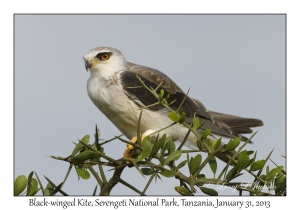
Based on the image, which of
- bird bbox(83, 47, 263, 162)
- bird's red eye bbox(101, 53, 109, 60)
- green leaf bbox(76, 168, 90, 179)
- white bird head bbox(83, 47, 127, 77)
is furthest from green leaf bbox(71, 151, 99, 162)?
bird's red eye bbox(101, 53, 109, 60)

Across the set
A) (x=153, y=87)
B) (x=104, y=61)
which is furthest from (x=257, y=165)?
(x=104, y=61)

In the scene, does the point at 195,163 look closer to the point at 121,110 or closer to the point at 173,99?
the point at 121,110

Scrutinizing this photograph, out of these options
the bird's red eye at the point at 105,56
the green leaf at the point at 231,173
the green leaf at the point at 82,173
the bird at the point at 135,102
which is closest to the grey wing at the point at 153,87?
the bird at the point at 135,102

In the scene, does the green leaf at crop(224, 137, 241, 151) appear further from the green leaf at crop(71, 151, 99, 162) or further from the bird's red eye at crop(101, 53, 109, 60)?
the bird's red eye at crop(101, 53, 109, 60)

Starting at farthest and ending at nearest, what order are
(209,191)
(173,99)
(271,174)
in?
1. (173,99)
2. (271,174)
3. (209,191)

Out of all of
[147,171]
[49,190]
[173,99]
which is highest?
[173,99]
